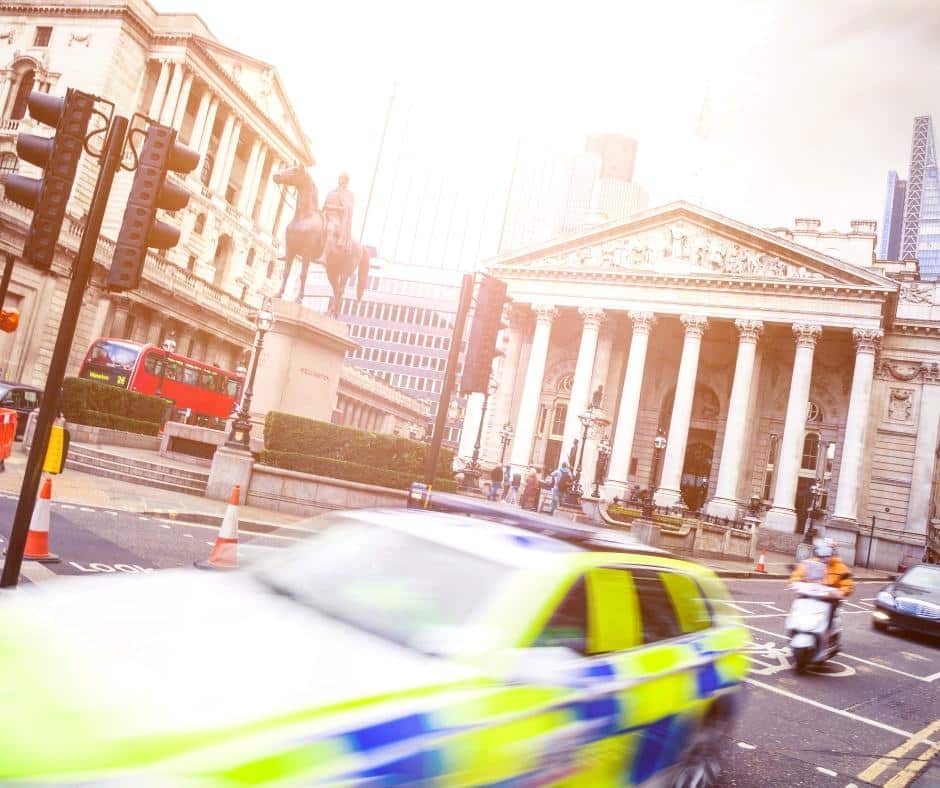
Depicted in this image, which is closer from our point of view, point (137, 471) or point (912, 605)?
point (912, 605)

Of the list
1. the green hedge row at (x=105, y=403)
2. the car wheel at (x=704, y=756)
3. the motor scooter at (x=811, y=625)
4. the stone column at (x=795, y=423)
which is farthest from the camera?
the stone column at (x=795, y=423)

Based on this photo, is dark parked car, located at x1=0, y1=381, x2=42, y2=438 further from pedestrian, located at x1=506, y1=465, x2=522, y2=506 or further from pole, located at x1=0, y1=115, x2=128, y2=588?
pedestrian, located at x1=506, y1=465, x2=522, y2=506

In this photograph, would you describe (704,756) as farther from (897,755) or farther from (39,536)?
(39,536)

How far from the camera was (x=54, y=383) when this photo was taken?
6082 millimetres

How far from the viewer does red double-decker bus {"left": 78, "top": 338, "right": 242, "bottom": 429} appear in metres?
29.9

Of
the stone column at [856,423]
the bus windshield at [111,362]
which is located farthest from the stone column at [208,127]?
the stone column at [856,423]

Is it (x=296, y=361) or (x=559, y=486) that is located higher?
(x=296, y=361)

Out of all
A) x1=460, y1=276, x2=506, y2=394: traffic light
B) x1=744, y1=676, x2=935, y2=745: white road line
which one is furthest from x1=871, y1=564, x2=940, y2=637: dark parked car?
x1=460, y1=276, x2=506, y2=394: traffic light

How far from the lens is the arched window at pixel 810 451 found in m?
48.3

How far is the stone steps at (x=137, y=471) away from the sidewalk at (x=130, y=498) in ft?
0.95

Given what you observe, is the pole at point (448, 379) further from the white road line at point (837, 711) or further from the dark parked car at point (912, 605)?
the dark parked car at point (912, 605)

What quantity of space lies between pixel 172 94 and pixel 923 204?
530 ft

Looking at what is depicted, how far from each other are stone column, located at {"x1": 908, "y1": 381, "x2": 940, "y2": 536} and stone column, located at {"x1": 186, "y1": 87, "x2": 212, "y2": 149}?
46.4 m

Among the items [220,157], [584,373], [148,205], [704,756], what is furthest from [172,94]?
[704,756]
